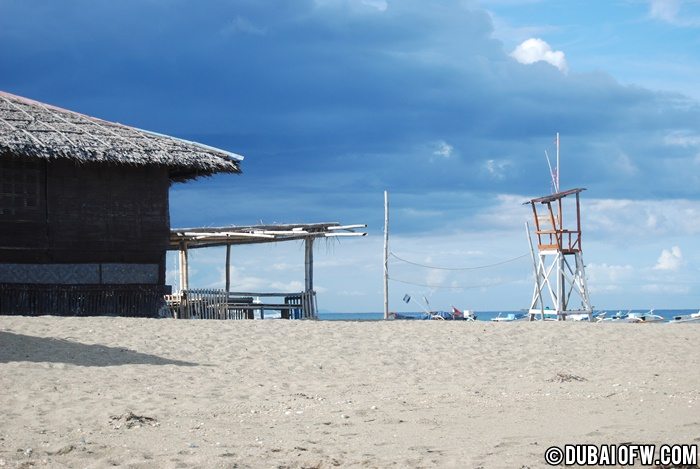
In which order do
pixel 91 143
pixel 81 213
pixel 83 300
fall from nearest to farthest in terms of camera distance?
pixel 91 143 → pixel 83 300 → pixel 81 213

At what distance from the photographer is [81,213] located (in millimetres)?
19469

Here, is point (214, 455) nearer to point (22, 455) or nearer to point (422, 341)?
point (22, 455)

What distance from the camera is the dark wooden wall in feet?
61.4

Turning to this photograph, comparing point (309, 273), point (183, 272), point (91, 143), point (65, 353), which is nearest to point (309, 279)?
point (309, 273)

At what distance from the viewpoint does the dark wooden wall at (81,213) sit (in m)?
18.7

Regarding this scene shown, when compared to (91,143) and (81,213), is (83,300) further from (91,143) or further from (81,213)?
(91,143)

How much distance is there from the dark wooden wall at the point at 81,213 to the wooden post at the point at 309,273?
3.71 meters

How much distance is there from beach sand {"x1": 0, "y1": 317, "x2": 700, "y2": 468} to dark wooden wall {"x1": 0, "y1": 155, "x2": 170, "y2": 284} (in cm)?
314

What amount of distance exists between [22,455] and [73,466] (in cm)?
60

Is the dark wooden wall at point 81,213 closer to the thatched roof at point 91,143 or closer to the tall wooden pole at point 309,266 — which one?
the thatched roof at point 91,143

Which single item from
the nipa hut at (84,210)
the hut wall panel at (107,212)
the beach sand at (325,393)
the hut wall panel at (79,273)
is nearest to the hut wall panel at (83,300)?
the nipa hut at (84,210)

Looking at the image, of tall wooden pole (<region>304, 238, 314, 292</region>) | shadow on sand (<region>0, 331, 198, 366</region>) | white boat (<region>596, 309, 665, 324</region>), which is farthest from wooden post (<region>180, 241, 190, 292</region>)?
white boat (<region>596, 309, 665, 324</region>)

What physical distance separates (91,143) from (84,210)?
5.32ft

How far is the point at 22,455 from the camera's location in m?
7.56
